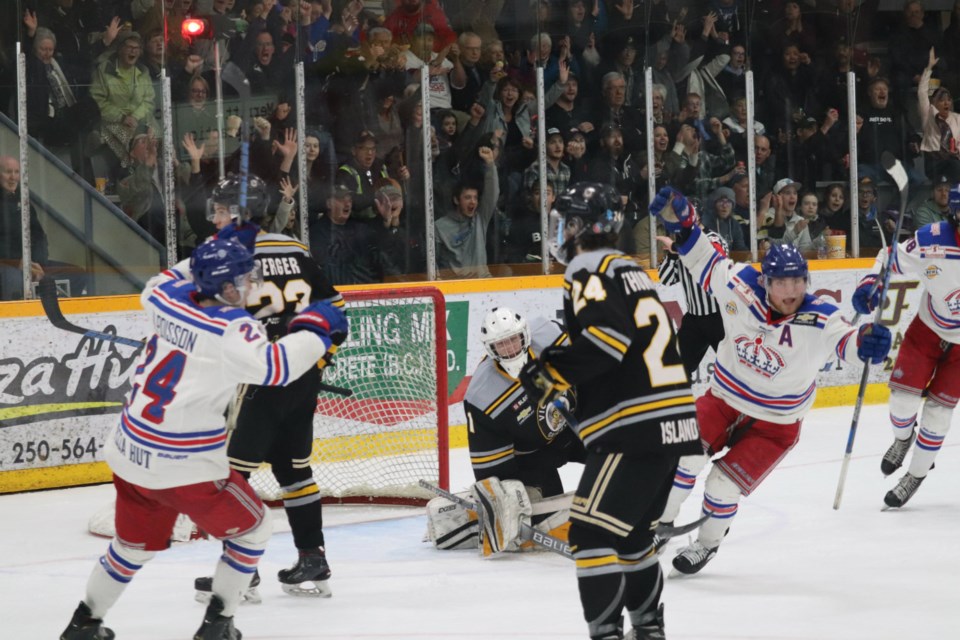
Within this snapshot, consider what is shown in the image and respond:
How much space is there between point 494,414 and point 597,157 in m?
3.60

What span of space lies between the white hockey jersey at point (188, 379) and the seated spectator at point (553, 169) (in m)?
4.48

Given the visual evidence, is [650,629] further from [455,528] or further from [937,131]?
[937,131]

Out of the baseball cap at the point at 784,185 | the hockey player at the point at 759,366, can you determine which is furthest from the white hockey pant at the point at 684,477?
the baseball cap at the point at 784,185

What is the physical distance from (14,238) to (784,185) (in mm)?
4811

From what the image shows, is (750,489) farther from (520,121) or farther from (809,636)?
(520,121)

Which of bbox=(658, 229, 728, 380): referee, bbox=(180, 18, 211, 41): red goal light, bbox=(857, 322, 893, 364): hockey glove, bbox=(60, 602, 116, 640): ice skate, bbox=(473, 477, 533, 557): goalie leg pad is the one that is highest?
bbox=(180, 18, 211, 41): red goal light

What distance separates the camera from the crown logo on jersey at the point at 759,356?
4086 mm

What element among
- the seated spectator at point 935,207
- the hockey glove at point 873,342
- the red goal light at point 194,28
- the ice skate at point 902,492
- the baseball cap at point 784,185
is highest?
the red goal light at point 194,28

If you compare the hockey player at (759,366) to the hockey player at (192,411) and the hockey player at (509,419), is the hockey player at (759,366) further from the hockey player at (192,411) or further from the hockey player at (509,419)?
the hockey player at (192,411)

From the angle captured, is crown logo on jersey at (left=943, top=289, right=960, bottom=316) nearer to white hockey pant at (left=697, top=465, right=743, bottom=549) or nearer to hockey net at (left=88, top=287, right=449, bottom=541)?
white hockey pant at (left=697, top=465, right=743, bottom=549)

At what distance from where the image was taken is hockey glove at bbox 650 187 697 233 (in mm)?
4004

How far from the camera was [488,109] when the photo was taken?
736 centimetres

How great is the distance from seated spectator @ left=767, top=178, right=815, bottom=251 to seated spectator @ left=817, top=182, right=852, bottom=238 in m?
0.21

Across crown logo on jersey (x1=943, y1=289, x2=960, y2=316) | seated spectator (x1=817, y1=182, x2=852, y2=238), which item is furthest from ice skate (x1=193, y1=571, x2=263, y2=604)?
seated spectator (x1=817, y1=182, x2=852, y2=238)
